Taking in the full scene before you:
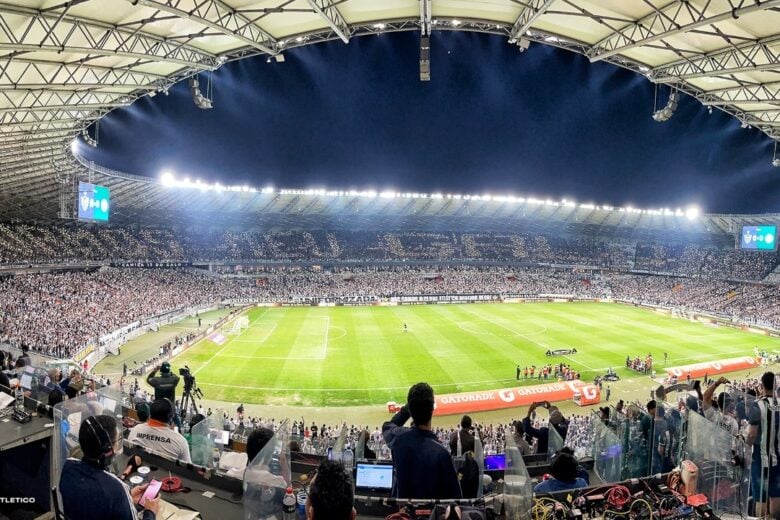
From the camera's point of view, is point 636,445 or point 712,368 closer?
point 636,445

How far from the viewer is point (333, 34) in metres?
15.6

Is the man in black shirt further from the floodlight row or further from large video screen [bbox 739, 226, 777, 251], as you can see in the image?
large video screen [bbox 739, 226, 777, 251]

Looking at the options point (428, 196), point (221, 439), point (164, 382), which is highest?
point (428, 196)

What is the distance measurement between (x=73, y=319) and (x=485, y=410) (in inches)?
1117

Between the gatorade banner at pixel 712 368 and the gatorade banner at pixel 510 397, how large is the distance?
6.87 metres

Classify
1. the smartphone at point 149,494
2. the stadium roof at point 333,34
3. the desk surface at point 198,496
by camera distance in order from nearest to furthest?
the smartphone at point 149,494 < the desk surface at point 198,496 < the stadium roof at point 333,34

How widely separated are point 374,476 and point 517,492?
217cm

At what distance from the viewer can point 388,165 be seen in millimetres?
63375

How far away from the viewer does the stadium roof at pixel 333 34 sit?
12.3 meters

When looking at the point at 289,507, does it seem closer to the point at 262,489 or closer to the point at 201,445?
the point at 262,489

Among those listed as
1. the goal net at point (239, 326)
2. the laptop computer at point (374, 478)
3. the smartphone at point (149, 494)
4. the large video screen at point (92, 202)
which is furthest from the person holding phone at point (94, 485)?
the goal net at point (239, 326)

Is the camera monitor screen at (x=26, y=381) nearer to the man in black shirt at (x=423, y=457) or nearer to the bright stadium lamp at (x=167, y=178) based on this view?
the man in black shirt at (x=423, y=457)

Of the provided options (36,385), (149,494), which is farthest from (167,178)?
(149,494)

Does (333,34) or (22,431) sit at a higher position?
(333,34)
